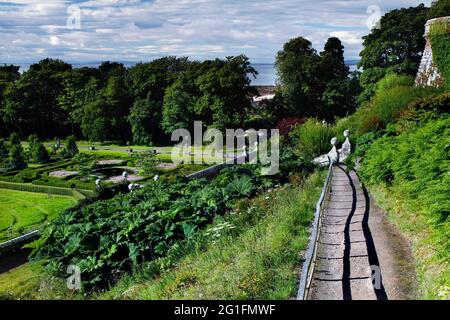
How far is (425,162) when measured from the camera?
7023 mm

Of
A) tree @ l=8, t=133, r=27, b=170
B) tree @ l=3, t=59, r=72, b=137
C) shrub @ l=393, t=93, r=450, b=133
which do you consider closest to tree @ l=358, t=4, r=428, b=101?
shrub @ l=393, t=93, r=450, b=133

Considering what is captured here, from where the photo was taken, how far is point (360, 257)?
6.57 metres

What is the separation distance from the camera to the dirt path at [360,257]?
5.57 m

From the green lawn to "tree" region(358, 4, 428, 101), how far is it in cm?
2006

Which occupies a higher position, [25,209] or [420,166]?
[420,166]

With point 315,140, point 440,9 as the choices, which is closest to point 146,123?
point 440,9

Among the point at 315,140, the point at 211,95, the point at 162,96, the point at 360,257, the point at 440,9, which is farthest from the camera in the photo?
the point at 162,96

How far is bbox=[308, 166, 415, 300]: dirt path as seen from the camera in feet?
18.3

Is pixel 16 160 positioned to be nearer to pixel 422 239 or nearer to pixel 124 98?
pixel 124 98

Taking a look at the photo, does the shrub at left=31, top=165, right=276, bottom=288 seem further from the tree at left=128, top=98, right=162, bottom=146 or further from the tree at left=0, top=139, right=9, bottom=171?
the tree at left=128, top=98, right=162, bottom=146

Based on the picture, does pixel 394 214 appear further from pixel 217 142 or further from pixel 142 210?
pixel 217 142

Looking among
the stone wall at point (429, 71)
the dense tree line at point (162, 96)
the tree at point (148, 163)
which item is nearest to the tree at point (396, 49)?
the dense tree line at point (162, 96)

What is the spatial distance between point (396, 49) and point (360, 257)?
30267mm
